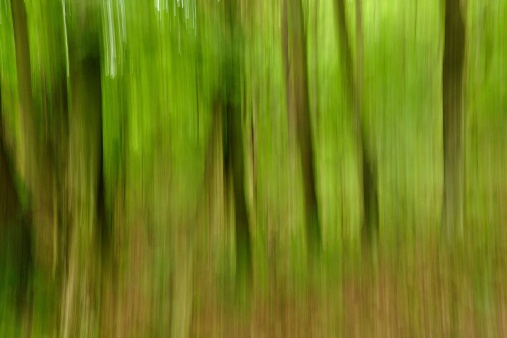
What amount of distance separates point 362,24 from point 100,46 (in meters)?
0.17

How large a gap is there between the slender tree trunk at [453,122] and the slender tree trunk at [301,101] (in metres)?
0.09

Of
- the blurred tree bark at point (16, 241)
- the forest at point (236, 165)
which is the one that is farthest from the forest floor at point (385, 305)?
the blurred tree bark at point (16, 241)

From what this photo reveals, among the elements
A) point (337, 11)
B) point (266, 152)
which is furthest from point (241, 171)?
point (337, 11)

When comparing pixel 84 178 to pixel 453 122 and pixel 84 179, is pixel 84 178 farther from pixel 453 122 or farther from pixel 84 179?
pixel 453 122

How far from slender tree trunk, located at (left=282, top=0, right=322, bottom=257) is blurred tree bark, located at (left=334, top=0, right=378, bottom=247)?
3 centimetres

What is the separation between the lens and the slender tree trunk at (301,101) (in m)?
0.31

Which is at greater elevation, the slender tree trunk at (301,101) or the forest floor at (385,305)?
the slender tree trunk at (301,101)

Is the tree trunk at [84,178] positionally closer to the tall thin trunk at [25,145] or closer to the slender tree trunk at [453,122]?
the tall thin trunk at [25,145]

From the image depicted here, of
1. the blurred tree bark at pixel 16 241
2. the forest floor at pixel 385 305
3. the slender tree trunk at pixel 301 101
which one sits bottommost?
the forest floor at pixel 385 305

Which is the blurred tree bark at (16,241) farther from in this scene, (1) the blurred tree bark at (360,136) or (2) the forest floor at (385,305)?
(1) the blurred tree bark at (360,136)

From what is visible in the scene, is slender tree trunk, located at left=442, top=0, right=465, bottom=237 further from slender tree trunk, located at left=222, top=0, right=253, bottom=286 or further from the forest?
slender tree trunk, located at left=222, top=0, right=253, bottom=286

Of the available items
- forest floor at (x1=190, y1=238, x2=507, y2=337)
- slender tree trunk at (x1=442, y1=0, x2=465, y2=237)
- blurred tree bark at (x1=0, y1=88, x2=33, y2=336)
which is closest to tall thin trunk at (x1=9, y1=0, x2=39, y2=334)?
blurred tree bark at (x1=0, y1=88, x2=33, y2=336)

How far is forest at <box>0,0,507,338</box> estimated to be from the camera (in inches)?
11.8

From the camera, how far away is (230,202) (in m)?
0.31
